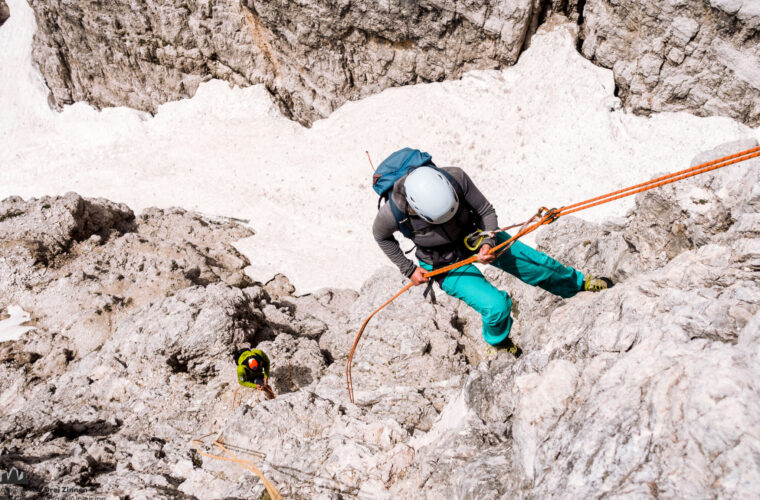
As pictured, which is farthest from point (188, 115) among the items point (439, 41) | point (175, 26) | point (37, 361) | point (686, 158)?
point (686, 158)

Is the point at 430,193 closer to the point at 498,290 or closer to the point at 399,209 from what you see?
the point at 399,209

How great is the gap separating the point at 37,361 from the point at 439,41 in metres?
17.7

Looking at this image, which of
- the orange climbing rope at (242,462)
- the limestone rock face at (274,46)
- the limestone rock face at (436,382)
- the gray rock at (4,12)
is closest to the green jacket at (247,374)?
the limestone rock face at (436,382)

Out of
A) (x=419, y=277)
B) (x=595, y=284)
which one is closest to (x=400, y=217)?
(x=419, y=277)

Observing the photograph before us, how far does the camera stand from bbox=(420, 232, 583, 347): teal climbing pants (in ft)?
21.2

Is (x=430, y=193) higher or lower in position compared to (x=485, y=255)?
higher

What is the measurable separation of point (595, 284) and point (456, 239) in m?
2.53

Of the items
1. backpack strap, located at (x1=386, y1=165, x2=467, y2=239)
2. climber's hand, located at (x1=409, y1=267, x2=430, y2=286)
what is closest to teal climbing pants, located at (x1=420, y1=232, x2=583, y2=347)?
climber's hand, located at (x1=409, y1=267, x2=430, y2=286)

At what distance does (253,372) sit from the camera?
870 centimetres

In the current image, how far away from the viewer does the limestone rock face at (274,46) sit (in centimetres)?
1819

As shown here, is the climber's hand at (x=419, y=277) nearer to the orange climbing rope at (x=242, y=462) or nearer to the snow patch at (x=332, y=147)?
the orange climbing rope at (x=242, y=462)

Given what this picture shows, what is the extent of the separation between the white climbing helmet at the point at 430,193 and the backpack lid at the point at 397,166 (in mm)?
391

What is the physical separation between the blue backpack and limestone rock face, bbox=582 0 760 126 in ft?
44.4

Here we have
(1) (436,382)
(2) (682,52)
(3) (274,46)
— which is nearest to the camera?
(1) (436,382)
